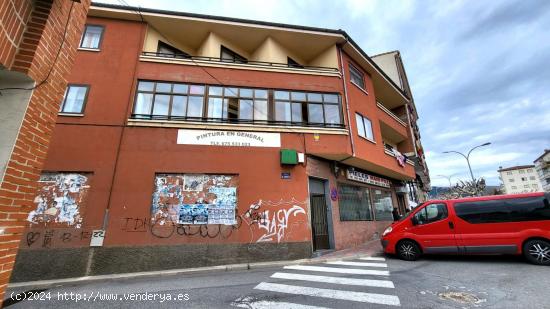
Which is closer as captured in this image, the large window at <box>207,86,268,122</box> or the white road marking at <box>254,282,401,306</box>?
the white road marking at <box>254,282,401,306</box>

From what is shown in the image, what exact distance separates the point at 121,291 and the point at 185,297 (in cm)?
220

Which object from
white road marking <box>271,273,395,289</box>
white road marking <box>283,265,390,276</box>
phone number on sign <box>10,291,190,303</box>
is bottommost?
phone number on sign <box>10,291,190,303</box>

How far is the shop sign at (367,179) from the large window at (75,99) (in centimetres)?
1253

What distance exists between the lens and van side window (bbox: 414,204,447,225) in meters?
8.71

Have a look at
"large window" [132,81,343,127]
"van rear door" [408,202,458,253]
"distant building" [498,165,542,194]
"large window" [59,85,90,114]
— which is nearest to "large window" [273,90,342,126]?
"large window" [132,81,343,127]

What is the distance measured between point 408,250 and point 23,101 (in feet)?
34.4

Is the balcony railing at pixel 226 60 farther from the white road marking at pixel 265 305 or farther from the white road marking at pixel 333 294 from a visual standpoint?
the white road marking at pixel 265 305

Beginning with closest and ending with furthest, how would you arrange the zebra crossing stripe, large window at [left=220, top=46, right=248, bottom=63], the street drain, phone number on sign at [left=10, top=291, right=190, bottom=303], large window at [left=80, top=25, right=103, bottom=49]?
the zebra crossing stripe → the street drain → phone number on sign at [left=10, top=291, right=190, bottom=303] → large window at [left=80, top=25, right=103, bottom=49] → large window at [left=220, top=46, right=248, bottom=63]

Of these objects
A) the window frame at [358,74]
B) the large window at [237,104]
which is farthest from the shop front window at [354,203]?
the window frame at [358,74]

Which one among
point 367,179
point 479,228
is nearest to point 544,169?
point 367,179

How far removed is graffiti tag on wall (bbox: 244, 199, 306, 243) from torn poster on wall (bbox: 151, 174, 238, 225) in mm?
821

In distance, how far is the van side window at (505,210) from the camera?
25.2ft

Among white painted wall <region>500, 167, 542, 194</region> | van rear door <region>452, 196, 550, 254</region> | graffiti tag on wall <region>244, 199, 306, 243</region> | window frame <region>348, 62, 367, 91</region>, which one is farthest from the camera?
white painted wall <region>500, 167, 542, 194</region>

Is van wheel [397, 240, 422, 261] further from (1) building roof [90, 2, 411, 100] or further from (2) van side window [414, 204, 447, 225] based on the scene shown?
(1) building roof [90, 2, 411, 100]
